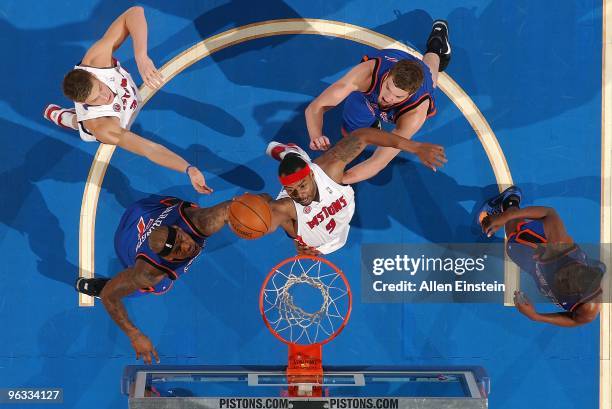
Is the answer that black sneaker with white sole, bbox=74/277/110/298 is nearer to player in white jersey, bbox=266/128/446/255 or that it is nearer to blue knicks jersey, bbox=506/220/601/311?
player in white jersey, bbox=266/128/446/255

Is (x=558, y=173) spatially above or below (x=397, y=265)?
above

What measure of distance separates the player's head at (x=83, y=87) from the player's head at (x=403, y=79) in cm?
334

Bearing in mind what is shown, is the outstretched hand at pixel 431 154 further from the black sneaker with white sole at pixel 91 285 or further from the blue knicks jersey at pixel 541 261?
the black sneaker with white sole at pixel 91 285

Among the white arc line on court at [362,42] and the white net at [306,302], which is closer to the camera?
the white net at [306,302]

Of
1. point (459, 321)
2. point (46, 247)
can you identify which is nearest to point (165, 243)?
point (46, 247)

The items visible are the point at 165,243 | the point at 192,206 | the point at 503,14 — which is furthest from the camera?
the point at 503,14

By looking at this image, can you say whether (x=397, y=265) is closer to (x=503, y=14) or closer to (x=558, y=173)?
(x=558, y=173)

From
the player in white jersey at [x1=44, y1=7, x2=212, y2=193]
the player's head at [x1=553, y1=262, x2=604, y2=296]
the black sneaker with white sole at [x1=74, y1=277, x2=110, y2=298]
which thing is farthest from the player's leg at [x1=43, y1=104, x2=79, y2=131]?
the player's head at [x1=553, y1=262, x2=604, y2=296]

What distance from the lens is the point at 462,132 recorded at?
994cm

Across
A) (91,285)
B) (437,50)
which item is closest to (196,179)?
(91,285)

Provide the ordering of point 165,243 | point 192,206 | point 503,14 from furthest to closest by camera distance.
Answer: point 503,14, point 192,206, point 165,243

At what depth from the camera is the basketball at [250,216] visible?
26.6ft

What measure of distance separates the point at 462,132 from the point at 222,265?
3606 millimetres

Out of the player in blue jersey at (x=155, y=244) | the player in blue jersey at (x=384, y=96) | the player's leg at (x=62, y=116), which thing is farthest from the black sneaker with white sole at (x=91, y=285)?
the player in blue jersey at (x=384, y=96)
